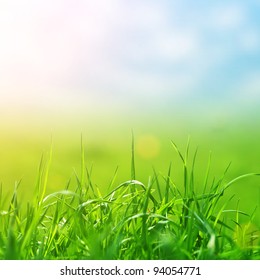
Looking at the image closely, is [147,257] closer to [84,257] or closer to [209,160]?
[84,257]

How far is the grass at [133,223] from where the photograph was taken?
1.51 m

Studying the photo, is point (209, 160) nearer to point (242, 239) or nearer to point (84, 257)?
point (242, 239)

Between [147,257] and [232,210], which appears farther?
[232,210]

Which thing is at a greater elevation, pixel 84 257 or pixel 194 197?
pixel 194 197

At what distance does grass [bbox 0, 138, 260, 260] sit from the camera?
1.51 meters

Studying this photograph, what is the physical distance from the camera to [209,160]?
5.31ft

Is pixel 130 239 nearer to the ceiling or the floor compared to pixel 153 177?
nearer to the floor

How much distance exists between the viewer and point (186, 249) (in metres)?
1.52

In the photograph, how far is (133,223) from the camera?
1582 millimetres

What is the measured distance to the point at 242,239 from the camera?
1.62 meters
